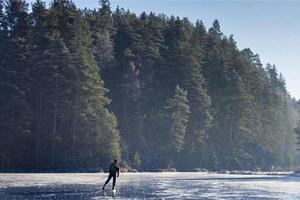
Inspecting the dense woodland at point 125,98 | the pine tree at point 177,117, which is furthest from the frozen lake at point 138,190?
the pine tree at point 177,117

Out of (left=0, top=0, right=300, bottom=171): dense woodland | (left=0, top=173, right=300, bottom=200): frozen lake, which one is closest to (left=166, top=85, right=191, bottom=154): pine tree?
(left=0, top=0, right=300, bottom=171): dense woodland

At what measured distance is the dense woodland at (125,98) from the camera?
72.9 m

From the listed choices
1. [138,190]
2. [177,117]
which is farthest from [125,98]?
[138,190]

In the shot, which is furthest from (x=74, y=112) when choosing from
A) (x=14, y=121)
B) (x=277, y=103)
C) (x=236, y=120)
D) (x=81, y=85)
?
(x=277, y=103)

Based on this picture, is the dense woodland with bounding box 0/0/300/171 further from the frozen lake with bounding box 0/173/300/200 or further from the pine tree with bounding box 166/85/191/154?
the frozen lake with bounding box 0/173/300/200

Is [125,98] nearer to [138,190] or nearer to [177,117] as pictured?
[177,117]

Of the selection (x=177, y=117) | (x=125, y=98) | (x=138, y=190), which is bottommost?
(x=138, y=190)

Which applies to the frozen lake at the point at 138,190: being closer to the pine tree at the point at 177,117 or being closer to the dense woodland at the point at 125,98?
the dense woodland at the point at 125,98

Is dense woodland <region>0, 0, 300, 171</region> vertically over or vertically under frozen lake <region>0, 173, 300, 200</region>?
Result: over

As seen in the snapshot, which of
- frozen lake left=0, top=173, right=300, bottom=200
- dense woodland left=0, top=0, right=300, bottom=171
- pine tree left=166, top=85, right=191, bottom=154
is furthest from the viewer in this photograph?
pine tree left=166, top=85, right=191, bottom=154

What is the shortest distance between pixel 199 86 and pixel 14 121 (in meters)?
44.9

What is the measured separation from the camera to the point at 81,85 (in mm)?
75812

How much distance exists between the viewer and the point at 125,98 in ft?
314

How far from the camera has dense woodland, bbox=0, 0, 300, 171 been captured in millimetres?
72938
